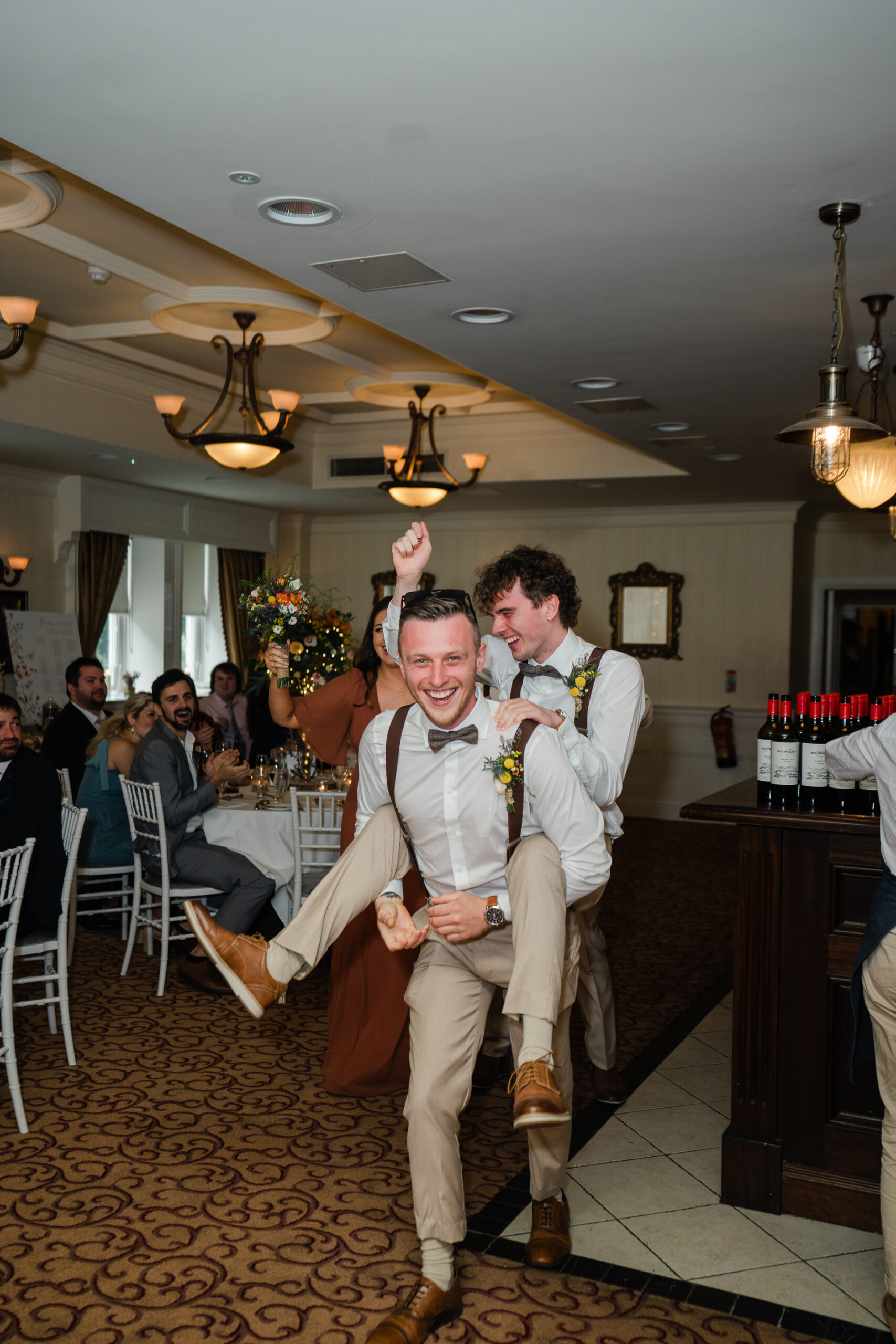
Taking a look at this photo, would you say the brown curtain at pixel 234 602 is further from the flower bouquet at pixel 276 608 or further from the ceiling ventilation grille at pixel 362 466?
the flower bouquet at pixel 276 608

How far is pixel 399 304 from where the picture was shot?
176 inches

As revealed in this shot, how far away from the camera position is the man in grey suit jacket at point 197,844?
17.8ft

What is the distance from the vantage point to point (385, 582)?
1252 centimetres

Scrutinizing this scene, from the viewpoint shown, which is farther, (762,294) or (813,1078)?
(762,294)

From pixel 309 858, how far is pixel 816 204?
3.67 metres

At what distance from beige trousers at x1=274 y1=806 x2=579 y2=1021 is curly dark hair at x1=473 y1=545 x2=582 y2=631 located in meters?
0.99

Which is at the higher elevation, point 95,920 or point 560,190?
point 560,190

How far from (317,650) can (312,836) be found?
99 cm

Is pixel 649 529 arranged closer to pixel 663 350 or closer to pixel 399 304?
pixel 663 350

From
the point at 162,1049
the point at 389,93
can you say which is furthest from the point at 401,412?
the point at 389,93

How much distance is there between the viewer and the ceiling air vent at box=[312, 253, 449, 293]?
395 cm

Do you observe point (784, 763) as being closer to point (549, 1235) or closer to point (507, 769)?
point (507, 769)

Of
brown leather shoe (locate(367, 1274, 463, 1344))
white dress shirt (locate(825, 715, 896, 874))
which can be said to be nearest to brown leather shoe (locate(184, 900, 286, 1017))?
brown leather shoe (locate(367, 1274, 463, 1344))

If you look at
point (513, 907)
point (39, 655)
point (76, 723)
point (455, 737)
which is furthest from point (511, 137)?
point (39, 655)
